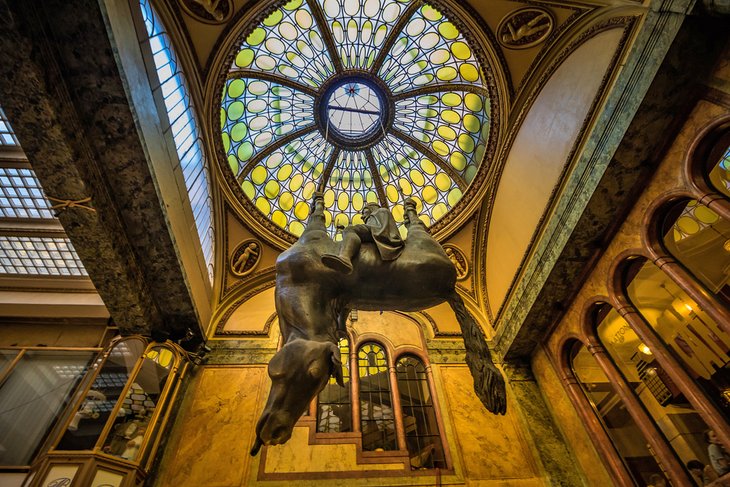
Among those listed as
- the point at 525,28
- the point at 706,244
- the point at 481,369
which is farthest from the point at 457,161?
the point at 481,369

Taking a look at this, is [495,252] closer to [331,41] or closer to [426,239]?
[426,239]

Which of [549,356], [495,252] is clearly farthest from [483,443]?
[495,252]

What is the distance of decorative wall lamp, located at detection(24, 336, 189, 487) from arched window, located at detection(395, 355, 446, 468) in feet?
15.2

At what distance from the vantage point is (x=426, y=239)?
323 centimetres

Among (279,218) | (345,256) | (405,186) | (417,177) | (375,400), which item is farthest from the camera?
(405,186)

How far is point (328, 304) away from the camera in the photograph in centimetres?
278

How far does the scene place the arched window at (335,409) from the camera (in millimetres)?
7220

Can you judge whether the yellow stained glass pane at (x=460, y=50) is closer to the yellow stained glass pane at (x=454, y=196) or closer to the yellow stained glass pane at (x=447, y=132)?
the yellow stained glass pane at (x=447, y=132)

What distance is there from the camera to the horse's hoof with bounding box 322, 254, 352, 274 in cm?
258

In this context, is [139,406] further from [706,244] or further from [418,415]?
[706,244]

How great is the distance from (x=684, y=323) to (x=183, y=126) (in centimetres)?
1259

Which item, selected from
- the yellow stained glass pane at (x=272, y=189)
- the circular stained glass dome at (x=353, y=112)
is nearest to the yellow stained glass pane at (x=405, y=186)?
the circular stained glass dome at (x=353, y=112)

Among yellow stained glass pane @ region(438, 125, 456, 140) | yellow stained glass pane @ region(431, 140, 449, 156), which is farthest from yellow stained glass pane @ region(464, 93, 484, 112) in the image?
yellow stained glass pane @ region(431, 140, 449, 156)

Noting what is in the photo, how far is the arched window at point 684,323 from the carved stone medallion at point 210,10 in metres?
10.2
